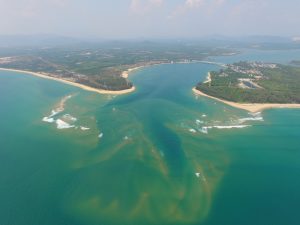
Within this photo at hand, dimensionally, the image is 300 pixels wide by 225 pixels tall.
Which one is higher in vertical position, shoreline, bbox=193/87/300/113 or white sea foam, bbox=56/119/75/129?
white sea foam, bbox=56/119/75/129

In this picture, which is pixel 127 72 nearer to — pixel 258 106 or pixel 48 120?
pixel 258 106

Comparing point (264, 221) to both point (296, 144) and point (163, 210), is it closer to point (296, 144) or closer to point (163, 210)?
point (163, 210)

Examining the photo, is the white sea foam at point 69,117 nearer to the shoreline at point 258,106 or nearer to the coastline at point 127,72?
the shoreline at point 258,106

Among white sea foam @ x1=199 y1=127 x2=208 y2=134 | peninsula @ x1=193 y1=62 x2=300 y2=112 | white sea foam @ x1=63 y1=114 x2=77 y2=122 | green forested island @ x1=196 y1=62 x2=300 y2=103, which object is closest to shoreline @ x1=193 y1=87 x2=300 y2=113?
peninsula @ x1=193 y1=62 x2=300 y2=112

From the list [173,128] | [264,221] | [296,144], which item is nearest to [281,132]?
[296,144]

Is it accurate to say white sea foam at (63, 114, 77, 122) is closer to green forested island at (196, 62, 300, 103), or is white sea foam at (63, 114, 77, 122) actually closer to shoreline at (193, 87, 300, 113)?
shoreline at (193, 87, 300, 113)

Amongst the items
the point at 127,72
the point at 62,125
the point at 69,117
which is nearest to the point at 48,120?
the point at 69,117
